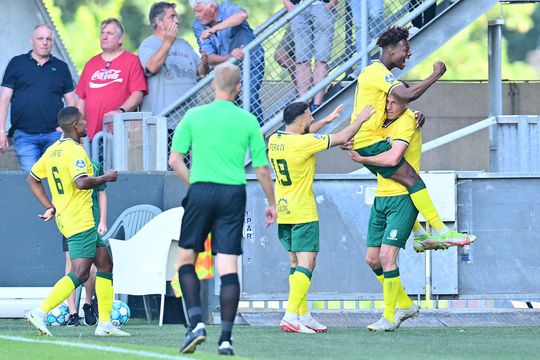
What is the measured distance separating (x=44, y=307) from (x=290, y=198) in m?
2.42

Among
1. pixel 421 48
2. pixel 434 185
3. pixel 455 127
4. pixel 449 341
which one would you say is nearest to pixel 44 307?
pixel 449 341

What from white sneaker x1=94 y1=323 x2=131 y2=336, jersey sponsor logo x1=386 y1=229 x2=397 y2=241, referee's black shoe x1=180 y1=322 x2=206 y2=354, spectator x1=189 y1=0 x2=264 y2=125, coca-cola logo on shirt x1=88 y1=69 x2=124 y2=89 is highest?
spectator x1=189 y1=0 x2=264 y2=125

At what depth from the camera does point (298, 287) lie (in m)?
12.9

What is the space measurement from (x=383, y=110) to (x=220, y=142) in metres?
3.17

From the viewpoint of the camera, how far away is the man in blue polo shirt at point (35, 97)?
53.4ft

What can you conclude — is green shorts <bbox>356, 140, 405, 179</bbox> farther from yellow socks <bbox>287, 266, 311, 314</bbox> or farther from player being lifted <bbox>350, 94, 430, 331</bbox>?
yellow socks <bbox>287, 266, 311, 314</bbox>

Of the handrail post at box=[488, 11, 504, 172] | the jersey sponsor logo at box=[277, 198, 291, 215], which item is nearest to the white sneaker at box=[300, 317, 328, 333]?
the jersey sponsor logo at box=[277, 198, 291, 215]

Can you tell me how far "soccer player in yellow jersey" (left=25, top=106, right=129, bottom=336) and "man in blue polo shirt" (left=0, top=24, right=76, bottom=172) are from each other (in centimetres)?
344

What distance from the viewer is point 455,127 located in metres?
19.2

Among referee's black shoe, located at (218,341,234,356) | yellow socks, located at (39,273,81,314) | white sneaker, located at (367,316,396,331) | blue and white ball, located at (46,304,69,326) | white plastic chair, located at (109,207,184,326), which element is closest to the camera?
referee's black shoe, located at (218,341,234,356)

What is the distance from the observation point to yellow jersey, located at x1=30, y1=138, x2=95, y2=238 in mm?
12570

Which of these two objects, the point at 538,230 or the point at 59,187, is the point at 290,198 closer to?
the point at 59,187

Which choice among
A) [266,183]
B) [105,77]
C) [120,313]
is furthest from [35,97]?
[266,183]

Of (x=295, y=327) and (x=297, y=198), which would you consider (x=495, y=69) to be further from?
(x=295, y=327)
